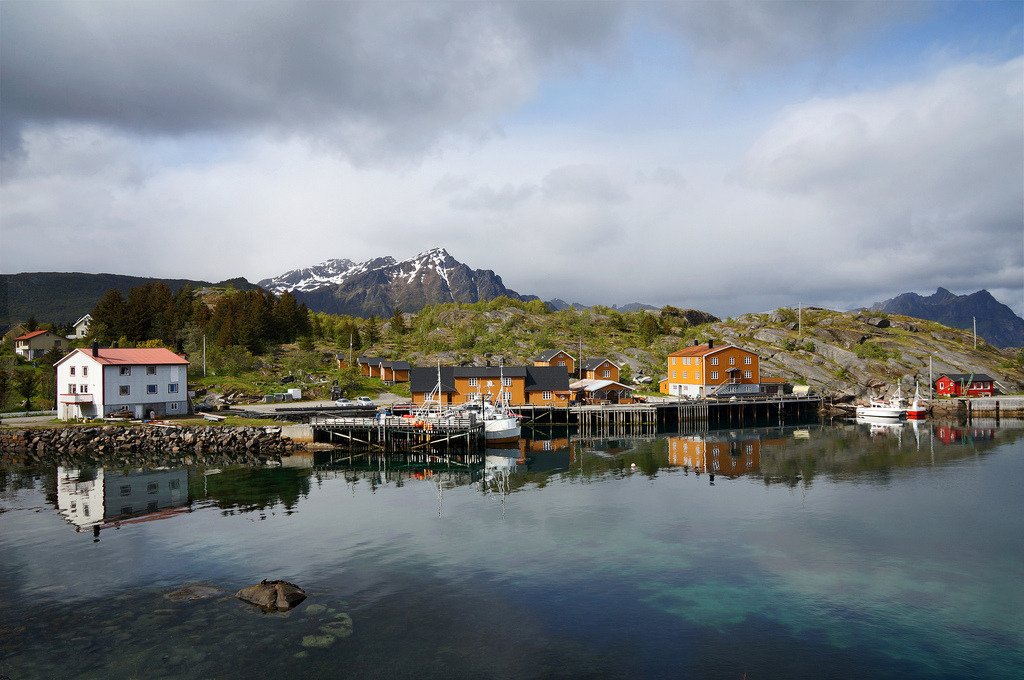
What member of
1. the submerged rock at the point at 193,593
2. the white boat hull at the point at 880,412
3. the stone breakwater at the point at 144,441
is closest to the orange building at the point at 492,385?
the stone breakwater at the point at 144,441

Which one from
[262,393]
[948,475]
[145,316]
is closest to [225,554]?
[948,475]

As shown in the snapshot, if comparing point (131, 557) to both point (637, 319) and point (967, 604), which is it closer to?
point (967, 604)

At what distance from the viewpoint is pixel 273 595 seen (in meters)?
25.1

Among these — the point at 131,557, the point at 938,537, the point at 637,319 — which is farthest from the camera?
the point at 637,319

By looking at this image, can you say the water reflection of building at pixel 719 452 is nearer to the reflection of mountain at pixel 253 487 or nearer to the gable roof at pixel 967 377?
the reflection of mountain at pixel 253 487

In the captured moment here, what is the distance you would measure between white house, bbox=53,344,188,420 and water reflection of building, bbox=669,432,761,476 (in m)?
58.4

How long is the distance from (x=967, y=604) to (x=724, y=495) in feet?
65.1

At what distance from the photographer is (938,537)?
33.9m

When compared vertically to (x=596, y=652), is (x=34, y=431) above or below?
above

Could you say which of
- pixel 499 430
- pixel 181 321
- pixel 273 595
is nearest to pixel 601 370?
pixel 499 430

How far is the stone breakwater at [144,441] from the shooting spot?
6247 cm

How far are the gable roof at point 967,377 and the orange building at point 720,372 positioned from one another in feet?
126

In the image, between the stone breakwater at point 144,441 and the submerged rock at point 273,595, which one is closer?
the submerged rock at point 273,595

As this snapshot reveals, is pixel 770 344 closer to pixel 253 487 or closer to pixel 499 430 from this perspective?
pixel 499 430
